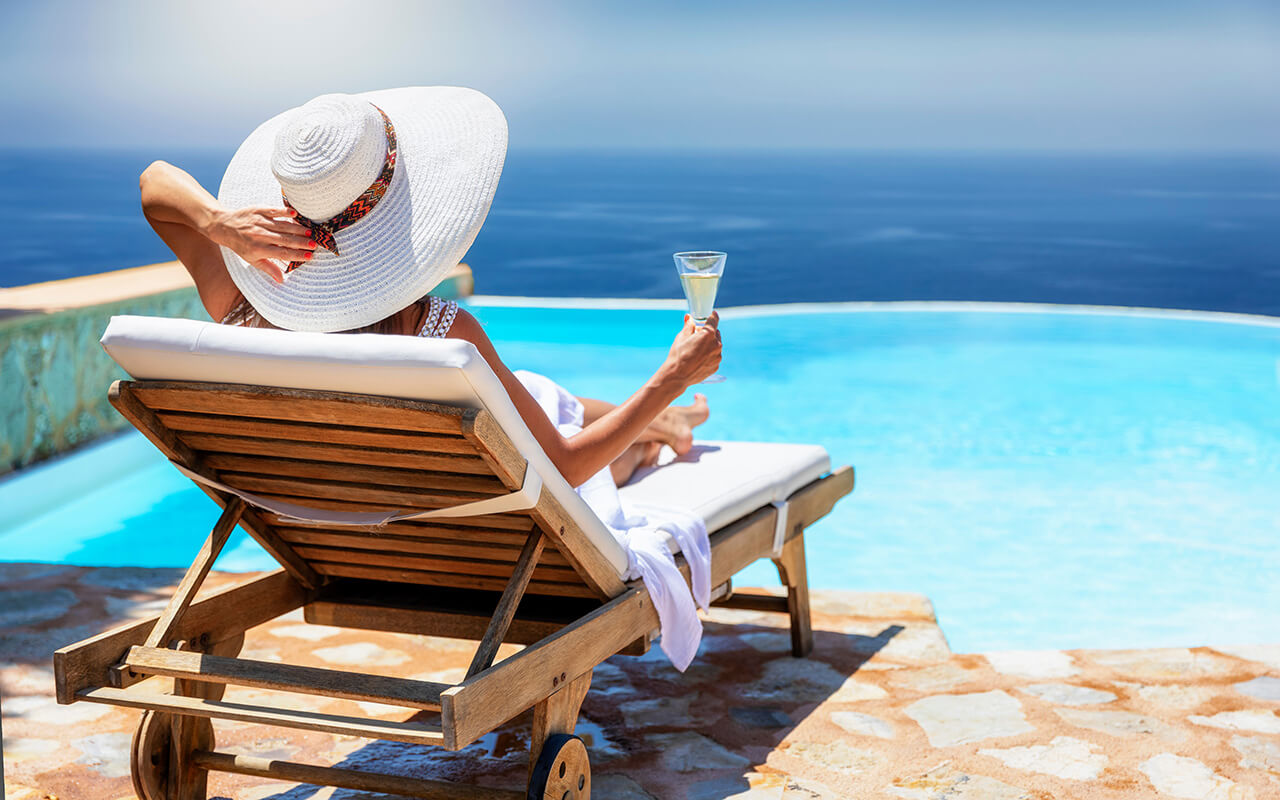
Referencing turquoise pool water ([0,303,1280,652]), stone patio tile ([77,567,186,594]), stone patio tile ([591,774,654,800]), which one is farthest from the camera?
turquoise pool water ([0,303,1280,652])

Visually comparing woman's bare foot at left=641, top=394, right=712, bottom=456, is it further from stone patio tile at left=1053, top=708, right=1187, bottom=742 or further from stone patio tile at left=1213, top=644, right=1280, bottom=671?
stone patio tile at left=1213, top=644, right=1280, bottom=671

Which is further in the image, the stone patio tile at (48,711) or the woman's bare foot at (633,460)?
the woman's bare foot at (633,460)

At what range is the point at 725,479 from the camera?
2.91 m

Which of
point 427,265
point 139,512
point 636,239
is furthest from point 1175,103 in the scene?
point 427,265

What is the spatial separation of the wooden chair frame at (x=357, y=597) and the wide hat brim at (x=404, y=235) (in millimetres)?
206

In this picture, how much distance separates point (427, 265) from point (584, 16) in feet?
109

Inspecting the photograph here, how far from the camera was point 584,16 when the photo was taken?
33.5 metres

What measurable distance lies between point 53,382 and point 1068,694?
15.2ft

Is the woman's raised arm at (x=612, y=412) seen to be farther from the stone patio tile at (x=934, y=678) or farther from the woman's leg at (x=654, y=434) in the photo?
the stone patio tile at (x=934, y=678)

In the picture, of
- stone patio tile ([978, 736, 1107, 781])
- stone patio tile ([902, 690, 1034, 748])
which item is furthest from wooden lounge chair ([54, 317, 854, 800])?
stone patio tile ([978, 736, 1107, 781])

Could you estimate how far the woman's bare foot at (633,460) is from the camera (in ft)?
9.98

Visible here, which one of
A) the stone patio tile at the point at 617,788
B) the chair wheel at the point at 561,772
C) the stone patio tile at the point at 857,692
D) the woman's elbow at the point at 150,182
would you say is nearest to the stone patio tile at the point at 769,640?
the stone patio tile at the point at 857,692

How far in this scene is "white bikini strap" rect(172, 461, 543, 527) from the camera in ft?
6.41

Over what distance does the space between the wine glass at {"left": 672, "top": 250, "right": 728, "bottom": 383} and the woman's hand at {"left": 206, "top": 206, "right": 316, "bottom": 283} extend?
0.71 metres
